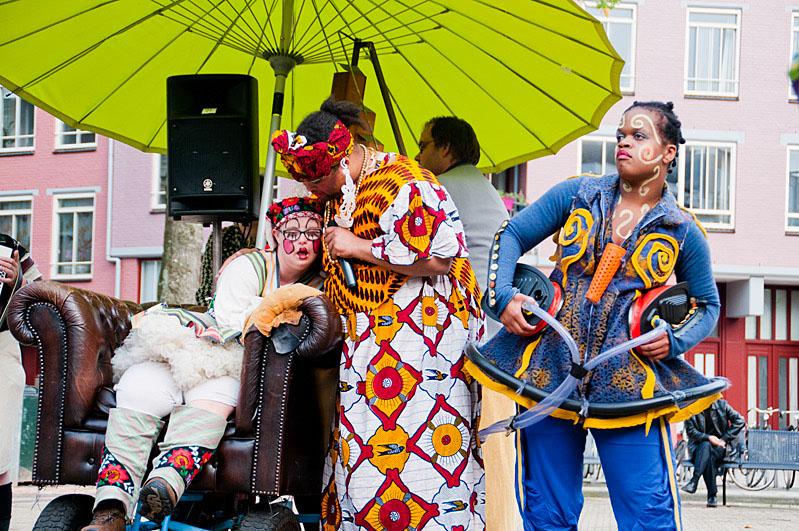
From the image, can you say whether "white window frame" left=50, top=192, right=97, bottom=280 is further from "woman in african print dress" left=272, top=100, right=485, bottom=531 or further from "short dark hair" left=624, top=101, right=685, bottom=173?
"short dark hair" left=624, top=101, right=685, bottom=173

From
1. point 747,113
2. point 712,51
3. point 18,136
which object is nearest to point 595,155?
point 747,113

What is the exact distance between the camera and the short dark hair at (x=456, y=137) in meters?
4.87

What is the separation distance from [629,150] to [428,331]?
1.04 metres

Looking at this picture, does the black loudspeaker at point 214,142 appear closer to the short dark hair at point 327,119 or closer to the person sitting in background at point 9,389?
the person sitting in background at point 9,389

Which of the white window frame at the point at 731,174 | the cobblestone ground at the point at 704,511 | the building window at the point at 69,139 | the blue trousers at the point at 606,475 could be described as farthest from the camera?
the building window at the point at 69,139

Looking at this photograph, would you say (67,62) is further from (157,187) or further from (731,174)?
(731,174)

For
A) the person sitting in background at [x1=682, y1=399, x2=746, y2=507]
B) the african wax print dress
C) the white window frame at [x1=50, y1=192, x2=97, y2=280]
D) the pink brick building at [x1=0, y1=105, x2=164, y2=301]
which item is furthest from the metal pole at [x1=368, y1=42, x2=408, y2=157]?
the white window frame at [x1=50, y1=192, x2=97, y2=280]

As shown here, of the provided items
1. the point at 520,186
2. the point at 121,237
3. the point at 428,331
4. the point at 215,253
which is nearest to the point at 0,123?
the point at 121,237

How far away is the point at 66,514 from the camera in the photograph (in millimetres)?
3723

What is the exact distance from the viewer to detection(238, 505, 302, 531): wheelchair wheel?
12.1ft

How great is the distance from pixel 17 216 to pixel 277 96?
22746mm

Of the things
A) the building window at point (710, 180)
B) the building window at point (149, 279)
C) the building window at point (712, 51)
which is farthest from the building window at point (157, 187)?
the building window at point (712, 51)

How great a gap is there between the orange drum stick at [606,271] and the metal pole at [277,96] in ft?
6.55

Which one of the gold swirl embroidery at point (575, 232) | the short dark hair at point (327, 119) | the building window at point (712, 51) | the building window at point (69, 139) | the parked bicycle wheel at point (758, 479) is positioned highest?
the building window at point (712, 51)
